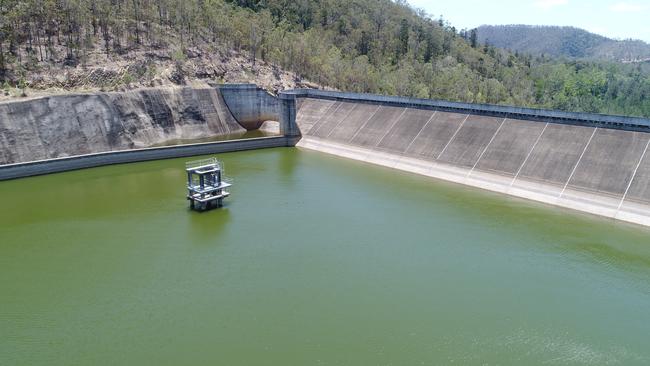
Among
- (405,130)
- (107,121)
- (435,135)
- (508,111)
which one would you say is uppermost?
(508,111)

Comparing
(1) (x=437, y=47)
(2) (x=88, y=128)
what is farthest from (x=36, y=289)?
(1) (x=437, y=47)

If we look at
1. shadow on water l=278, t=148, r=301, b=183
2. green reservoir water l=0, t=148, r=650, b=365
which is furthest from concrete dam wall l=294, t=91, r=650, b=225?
shadow on water l=278, t=148, r=301, b=183

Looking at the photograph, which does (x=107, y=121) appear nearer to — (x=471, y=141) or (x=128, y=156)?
(x=128, y=156)

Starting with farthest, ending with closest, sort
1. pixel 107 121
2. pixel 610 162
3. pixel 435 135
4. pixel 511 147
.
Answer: pixel 107 121
pixel 435 135
pixel 511 147
pixel 610 162

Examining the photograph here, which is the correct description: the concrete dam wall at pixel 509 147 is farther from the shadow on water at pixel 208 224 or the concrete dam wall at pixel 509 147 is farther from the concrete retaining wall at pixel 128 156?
the shadow on water at pixel 208 224

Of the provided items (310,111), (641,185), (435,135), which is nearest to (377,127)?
(435,135)

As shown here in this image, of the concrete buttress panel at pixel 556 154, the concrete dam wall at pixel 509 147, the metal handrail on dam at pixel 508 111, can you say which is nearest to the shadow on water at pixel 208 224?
the concrete dam wall at pixel 509 147
